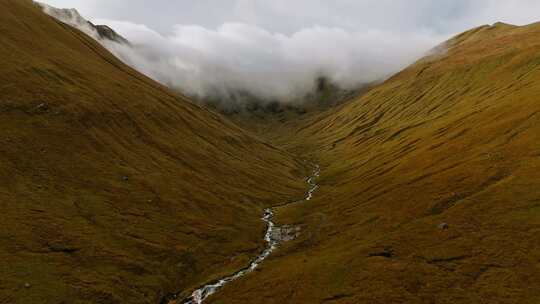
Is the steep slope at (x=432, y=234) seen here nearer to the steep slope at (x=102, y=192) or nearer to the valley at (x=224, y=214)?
the valley at (x=224, y=214)

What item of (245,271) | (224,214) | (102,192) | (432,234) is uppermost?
(102,192)

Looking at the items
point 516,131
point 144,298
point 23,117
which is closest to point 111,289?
point 144,298

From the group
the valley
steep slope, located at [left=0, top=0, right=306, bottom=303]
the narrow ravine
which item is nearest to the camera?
the valley

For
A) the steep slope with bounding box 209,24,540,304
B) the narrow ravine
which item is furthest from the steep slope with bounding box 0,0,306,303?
the steep slope with bounding box 209,24,540,304

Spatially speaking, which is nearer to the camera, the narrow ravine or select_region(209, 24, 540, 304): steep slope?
select_region(209, 24, 540, 304): steep slope

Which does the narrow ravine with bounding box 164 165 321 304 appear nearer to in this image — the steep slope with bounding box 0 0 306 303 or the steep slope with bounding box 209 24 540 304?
the steep slope with bounding box 0 0 306 303

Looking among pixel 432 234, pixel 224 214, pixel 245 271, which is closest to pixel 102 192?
pixel 224 214

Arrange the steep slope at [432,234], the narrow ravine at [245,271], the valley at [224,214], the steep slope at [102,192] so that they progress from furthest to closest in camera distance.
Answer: the narrow ravine at [245,271] → the steep slope at [102,192] → the valley at [224,214] → the steep slope at [432,234]

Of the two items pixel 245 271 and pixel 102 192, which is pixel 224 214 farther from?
pixel 245 271

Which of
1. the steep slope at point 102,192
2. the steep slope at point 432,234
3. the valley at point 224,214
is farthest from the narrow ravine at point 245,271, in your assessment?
the steep slope at point 432,234
